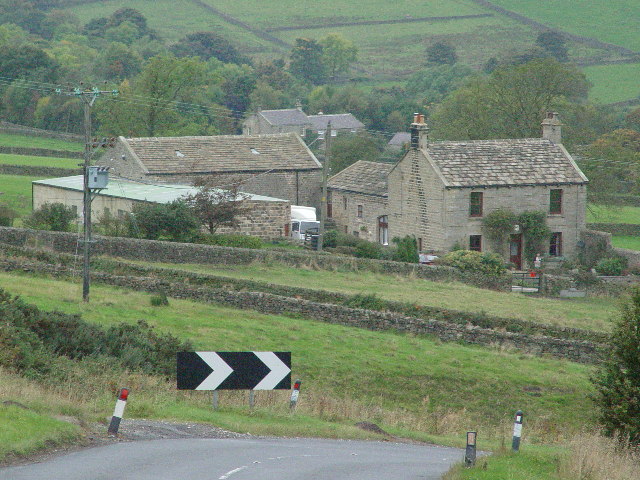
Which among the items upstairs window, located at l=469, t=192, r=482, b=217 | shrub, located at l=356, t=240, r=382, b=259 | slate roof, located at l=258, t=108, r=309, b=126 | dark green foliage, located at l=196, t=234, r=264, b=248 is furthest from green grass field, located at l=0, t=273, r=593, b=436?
slate roof, located at l=258, t=108, r=309, b=126

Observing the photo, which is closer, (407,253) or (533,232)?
(407,253)

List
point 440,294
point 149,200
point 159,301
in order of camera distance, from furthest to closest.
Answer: point 149,200 → point 440,294 → point 159,301

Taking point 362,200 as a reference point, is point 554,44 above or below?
above

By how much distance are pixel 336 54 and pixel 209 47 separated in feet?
71.0

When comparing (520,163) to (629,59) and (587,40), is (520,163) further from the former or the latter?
(587,40)

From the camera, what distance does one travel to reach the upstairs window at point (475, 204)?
178ft

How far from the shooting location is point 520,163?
56.0 metres

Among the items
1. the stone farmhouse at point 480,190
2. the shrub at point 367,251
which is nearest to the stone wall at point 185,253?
the shrub at point 367,251

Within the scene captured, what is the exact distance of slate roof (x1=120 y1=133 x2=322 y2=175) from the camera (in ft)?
201

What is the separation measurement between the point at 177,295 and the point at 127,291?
154 centimetres

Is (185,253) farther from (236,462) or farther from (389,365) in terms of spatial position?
(236,462)

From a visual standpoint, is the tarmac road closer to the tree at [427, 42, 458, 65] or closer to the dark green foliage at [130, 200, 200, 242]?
the dark green foliage at [130, 200, 200, 242]

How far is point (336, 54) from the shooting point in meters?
191

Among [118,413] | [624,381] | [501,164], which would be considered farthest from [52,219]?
[624,381]
